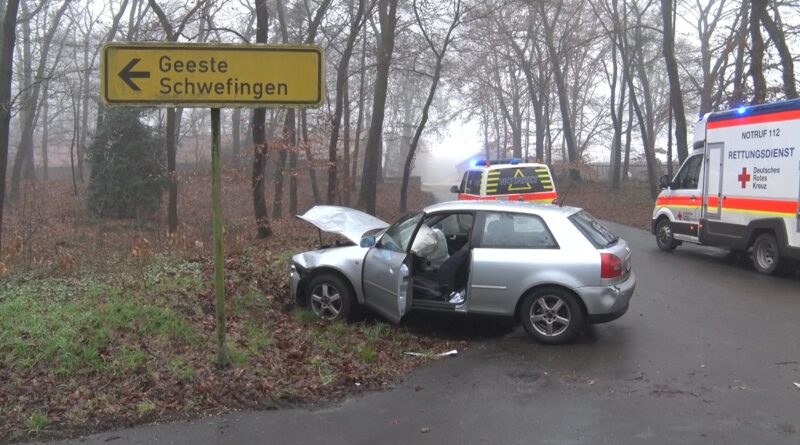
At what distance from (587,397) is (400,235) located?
9.52 feet

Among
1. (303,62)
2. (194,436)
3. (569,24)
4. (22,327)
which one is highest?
(569,24)

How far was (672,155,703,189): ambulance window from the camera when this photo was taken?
12.1 m

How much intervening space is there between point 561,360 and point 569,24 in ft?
102

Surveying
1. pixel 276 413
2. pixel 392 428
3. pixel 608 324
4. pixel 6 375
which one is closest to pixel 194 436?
pixel 276 413

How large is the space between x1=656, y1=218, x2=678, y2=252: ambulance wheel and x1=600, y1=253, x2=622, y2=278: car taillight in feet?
25.3

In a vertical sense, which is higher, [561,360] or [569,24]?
[569,24]

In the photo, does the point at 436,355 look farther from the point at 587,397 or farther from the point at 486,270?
the point at 587,397

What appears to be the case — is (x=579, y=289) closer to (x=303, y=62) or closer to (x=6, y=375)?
(x=303, y=62)

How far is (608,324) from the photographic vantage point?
7.28 metres

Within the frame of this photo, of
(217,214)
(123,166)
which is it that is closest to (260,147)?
(217,214)

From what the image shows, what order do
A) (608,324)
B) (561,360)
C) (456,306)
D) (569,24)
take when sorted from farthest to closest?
1. (569,24)
2. (608,324)
3. (456,306)
4. (561,360)

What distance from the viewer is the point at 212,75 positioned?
4.90m

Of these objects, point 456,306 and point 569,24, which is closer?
point 456,306

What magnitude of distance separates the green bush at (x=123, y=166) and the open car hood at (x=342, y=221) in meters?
15.7
